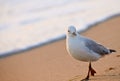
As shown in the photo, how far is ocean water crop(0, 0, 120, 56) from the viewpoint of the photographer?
11.3 m

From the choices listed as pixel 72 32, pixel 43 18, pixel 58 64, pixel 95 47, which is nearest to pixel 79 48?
pixel 72 32

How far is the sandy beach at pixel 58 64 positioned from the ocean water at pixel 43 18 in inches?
22.1

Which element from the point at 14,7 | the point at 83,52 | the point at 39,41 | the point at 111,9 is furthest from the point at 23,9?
the point at 83,52

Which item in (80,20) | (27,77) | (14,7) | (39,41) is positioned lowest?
(27,77)

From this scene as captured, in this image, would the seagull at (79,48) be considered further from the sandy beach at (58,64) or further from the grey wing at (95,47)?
the sandy beach at (58,64)

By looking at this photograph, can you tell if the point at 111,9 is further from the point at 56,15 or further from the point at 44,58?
the point at 44,58

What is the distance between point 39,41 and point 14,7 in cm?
630

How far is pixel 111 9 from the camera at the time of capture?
14.6 metres

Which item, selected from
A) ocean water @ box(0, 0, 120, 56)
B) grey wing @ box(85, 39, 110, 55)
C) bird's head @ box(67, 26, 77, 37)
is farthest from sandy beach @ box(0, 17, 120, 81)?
bird's head @ box(67, 26, 77, 37)

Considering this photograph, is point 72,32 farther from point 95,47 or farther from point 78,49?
point 95,47

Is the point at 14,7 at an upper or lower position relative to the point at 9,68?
upper

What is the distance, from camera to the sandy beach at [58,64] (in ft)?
24.1

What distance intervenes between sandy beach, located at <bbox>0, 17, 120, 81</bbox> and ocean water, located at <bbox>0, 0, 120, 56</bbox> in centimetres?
56

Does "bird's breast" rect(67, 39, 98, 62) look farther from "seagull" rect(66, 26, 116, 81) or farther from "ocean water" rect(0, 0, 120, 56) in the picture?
"ocean water" rect(0, 0, 120, 56)
